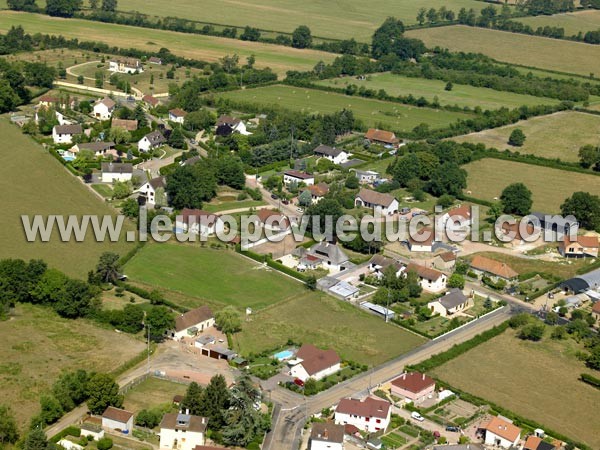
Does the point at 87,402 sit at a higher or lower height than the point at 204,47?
lower

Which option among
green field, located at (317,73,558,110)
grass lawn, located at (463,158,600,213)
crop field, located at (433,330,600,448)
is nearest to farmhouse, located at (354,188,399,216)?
grass lawn, located at (463,158,600,213)

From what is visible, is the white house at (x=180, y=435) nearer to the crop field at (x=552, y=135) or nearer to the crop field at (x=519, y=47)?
the crop field at (x=552, y=135)

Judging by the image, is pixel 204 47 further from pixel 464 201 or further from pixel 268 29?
pixel 464 201

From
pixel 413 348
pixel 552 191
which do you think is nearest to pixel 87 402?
pixel 413 348

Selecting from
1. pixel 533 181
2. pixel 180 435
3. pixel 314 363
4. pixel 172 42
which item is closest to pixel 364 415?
pixel 314 363

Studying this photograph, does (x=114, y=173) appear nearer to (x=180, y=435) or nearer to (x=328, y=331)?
(x=328, y=331)

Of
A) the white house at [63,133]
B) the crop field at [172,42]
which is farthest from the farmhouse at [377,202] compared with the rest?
the crop field at [172,42]
